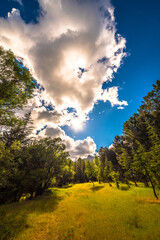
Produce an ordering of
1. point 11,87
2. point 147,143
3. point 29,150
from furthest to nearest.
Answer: point 147,143 < point 29,150 < point 11,87

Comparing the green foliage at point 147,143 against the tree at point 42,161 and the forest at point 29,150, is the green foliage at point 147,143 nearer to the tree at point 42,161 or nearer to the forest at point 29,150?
the forest at point 29,150

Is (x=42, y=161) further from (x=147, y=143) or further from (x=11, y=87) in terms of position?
(x=147, y=143)

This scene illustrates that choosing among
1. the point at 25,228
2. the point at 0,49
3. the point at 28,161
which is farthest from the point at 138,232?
the point at 28,161

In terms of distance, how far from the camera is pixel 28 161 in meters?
20.9

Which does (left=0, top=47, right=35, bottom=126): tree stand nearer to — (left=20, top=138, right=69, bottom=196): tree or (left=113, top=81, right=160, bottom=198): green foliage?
(left=20, top=138, right=69, bottom=196): tree

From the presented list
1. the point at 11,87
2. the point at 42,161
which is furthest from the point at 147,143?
the point at 11,87

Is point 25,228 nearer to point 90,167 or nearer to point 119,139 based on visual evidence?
point 90,167

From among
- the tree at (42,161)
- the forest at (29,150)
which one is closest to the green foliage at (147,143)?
the forest at (29,150)

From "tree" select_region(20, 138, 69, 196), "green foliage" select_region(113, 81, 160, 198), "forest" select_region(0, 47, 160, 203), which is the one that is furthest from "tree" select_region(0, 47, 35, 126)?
"green foliage" select_region(113, 81, 160, 198)

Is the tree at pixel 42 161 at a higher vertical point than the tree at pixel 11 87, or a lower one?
lower

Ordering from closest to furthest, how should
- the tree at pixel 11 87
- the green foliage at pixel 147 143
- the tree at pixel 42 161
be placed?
the tree at pixel 11 87 → the green foliage at pixel 147 143 → the tree at pixel 42 161

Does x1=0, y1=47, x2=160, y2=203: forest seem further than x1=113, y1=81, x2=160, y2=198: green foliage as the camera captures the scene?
No

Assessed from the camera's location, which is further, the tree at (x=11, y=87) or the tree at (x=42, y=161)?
the tree at (x=42, y=161)

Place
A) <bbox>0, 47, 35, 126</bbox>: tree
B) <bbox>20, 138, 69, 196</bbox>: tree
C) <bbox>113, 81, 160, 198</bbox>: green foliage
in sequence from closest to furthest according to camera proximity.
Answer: <bbox>0, 47, 35, 126</bbox>: tree
<bbox>113, 81, 160, 198</bbox>: green foliage
<bbox>20, 138, 69, 196</bbox>: tree
